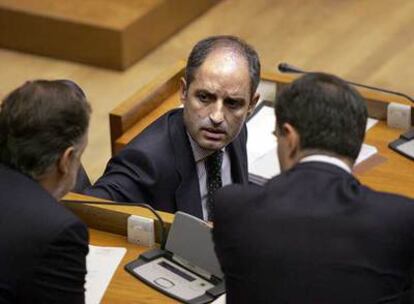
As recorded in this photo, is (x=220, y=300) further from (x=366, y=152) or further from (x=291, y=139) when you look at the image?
(x=366, y=152)

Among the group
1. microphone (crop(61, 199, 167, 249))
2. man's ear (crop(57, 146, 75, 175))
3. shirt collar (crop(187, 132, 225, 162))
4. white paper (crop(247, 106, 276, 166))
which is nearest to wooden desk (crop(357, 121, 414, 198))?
white paper (crop(247, 106, 276, 166))

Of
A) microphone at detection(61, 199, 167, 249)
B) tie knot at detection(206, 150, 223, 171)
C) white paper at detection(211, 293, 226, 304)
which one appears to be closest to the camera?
white paper at detection(211, 293, 226, 304)

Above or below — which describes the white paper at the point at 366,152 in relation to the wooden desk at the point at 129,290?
above

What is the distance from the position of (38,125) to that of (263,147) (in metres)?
1.43

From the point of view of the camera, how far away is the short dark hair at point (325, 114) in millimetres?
2109

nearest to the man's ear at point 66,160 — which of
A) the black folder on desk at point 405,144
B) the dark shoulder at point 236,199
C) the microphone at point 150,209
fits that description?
the dark shoulder at point 236,199

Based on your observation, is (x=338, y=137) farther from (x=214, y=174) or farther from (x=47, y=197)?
(x=214, y=174)

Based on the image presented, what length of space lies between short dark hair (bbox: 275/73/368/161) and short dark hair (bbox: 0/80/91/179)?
41 cm

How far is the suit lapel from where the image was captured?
3.00 m

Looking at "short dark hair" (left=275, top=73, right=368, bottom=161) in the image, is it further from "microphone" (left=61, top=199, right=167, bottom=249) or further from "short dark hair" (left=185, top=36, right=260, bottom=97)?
"short dark hair" (left=185, top=36, right=260, bottom=97)

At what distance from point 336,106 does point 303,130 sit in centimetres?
8

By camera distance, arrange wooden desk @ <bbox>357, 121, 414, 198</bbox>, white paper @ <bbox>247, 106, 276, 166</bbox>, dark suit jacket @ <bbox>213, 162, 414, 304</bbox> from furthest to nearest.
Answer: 1. white paper @ <bbox>247, 106, 276, 166</bbox>
2. wooden desk @ <bbox>357, 121, 414, 198</bbox>
3. dark suit jacket @ <bbox>213, 162, 414, 304</bbox>

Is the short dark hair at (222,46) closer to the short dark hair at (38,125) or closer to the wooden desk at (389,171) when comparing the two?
the wooden desk at (389,171)

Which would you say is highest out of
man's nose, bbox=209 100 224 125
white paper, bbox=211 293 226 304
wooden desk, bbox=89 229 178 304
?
man's nose, bbox=209 100 224 125
